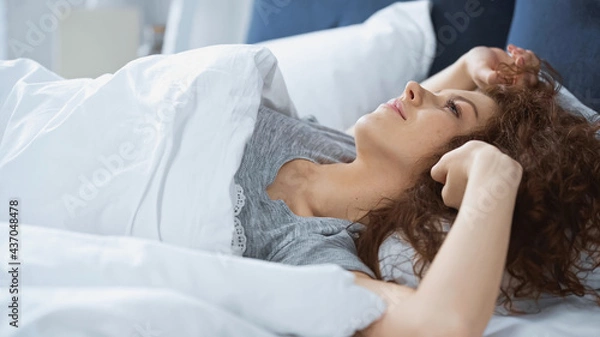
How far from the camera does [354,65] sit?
71.6 inches

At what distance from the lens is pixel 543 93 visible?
1.40m

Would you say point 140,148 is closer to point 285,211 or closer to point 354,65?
point 285,211

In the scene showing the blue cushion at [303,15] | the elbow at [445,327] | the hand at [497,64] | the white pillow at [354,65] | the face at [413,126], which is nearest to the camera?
the elbow at [445,327]

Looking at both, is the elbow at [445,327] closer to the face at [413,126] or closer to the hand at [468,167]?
the hand at [468,167]

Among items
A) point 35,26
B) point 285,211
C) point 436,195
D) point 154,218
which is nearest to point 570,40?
point 436,195

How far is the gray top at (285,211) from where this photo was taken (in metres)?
1.16

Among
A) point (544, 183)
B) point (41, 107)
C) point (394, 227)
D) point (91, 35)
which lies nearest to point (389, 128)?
point (394, 227)

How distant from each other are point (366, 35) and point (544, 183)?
0.84 m

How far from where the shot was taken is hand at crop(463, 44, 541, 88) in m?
1.50

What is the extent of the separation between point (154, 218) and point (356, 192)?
407 mm

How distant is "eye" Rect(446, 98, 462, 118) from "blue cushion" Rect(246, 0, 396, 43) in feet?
2.43

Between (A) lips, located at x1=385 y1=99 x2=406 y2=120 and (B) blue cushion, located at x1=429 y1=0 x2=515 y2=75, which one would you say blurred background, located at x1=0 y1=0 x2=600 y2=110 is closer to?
(B) blue cushion, located at x1=429 y1=0 x2=515 y2=75

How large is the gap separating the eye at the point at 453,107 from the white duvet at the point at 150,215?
36 cm

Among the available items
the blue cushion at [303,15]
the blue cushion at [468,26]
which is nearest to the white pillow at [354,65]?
the blue cushion at [468,26]
